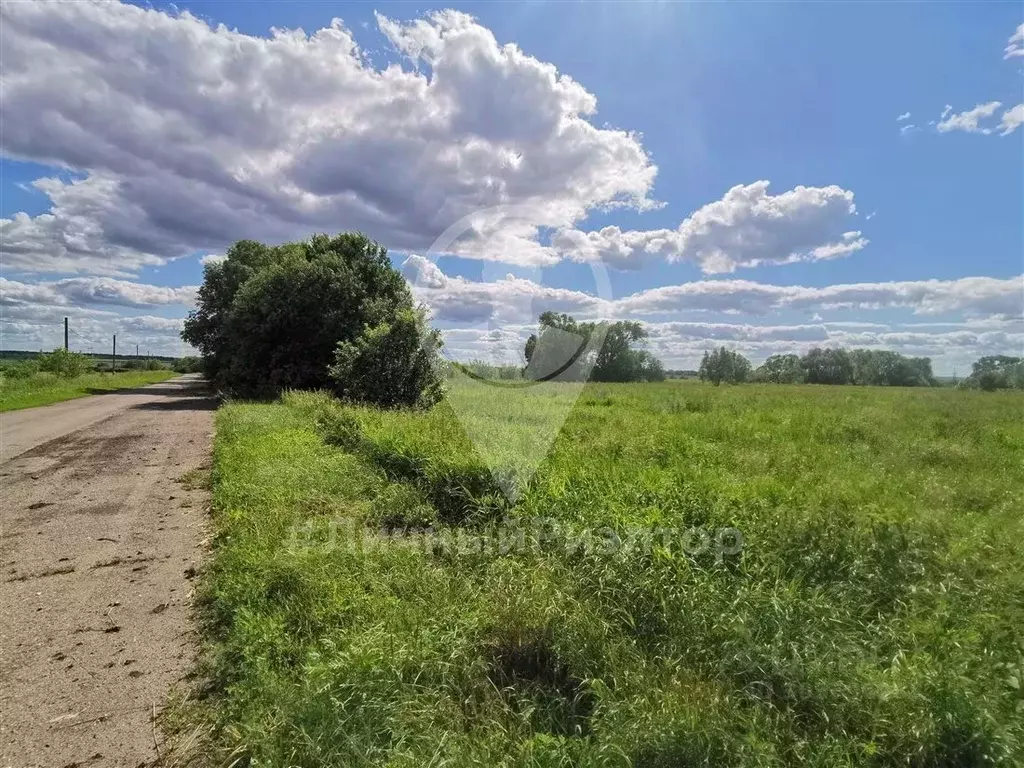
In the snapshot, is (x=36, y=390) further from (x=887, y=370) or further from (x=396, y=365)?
(x=887, y=370)

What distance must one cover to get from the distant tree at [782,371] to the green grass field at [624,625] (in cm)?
3500

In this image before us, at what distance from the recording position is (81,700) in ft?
9.78

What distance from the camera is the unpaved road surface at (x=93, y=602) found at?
2.76m

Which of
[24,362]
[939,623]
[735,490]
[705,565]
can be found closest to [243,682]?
[705,565]

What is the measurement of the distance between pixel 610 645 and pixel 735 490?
2587 millimetres

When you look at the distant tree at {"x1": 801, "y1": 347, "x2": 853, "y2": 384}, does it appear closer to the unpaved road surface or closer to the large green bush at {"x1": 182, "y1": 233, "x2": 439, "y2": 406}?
the large green bush at {"x1": 182, "y1": 233, "x2": 439, "y2": 406}

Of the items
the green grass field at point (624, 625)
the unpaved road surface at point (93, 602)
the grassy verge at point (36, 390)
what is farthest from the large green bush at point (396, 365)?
the grassy verge at point (36, 390)

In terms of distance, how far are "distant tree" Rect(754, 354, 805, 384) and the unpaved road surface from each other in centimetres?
3746

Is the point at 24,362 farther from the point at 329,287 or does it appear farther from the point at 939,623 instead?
the point at 939,623

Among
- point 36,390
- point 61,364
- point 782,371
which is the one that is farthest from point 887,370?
point 61,364

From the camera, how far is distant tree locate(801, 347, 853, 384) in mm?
32250

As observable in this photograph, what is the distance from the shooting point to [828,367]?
34.3 meters

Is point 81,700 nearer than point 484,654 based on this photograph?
Yes

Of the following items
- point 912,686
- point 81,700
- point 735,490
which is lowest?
point 81,700
